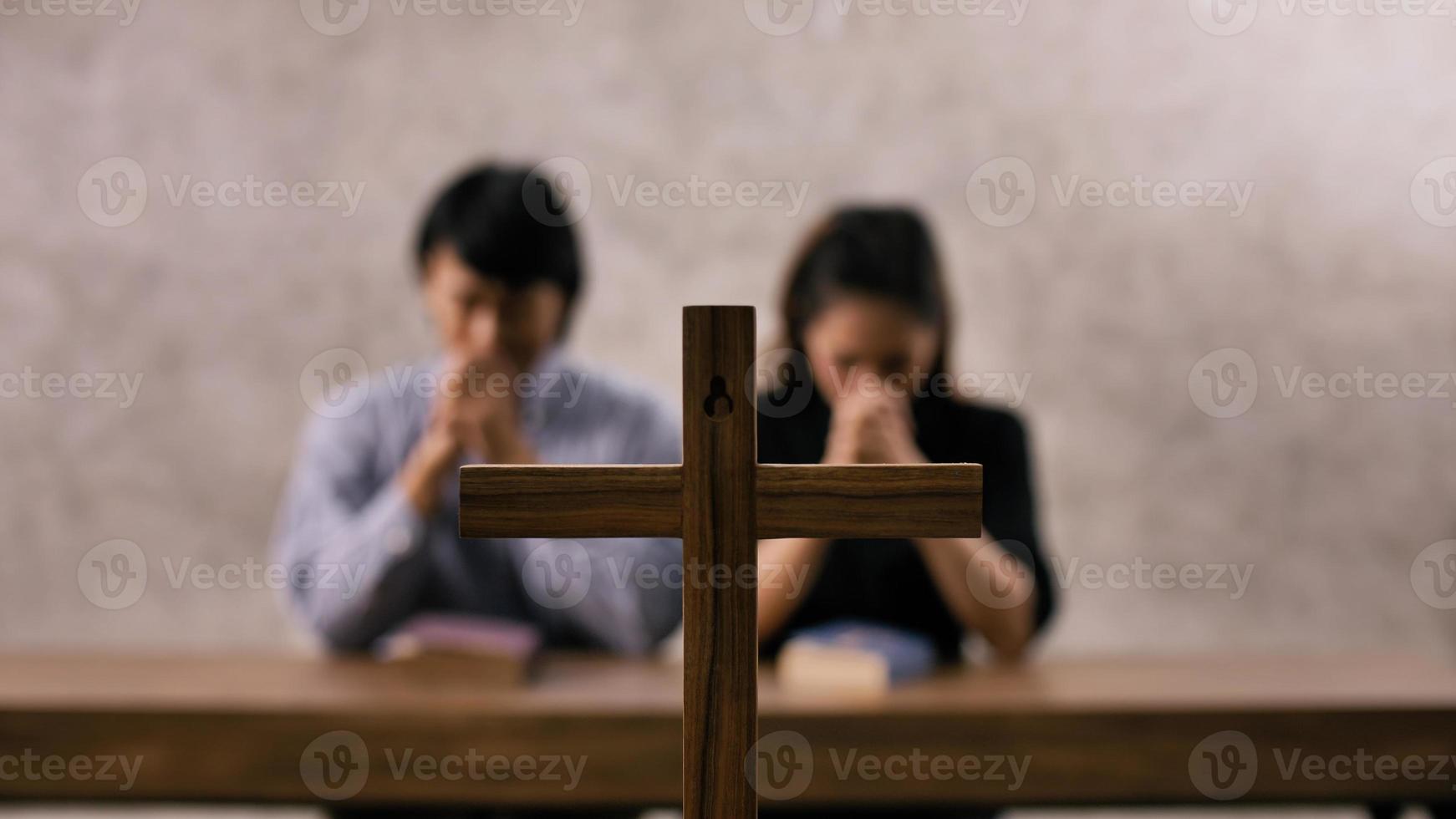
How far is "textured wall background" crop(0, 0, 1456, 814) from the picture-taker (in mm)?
2506

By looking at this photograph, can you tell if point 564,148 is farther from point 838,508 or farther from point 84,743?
point 838,508

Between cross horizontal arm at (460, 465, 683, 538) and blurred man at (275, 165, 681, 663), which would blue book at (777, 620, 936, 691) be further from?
cross horizontal arm at (460, 465, 683, 538)

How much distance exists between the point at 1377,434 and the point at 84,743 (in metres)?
2.63

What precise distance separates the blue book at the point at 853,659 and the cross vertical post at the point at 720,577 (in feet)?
2.68

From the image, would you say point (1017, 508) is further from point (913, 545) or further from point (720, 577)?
point (720, 577)

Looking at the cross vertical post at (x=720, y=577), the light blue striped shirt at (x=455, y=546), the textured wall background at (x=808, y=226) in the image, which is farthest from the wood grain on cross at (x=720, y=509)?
the textured wall background at (x=808, y=226)

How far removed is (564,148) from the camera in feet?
8.32

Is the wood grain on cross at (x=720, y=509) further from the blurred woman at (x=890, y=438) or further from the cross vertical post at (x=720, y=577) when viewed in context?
the blurred woman at (x=890, y=438)

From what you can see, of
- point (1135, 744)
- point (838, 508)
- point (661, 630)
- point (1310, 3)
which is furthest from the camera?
point (1310, 3)

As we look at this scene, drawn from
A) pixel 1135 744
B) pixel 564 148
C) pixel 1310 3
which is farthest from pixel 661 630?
pixel 1310 3

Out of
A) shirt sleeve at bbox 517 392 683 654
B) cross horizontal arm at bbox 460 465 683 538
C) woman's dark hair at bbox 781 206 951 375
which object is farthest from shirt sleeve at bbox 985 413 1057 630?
cross horizontal arm at bbox 460 465 683 538

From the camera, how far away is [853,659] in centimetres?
137

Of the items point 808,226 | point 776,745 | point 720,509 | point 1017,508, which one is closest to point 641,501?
point 720,509

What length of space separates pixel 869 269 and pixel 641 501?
3.10 ft
